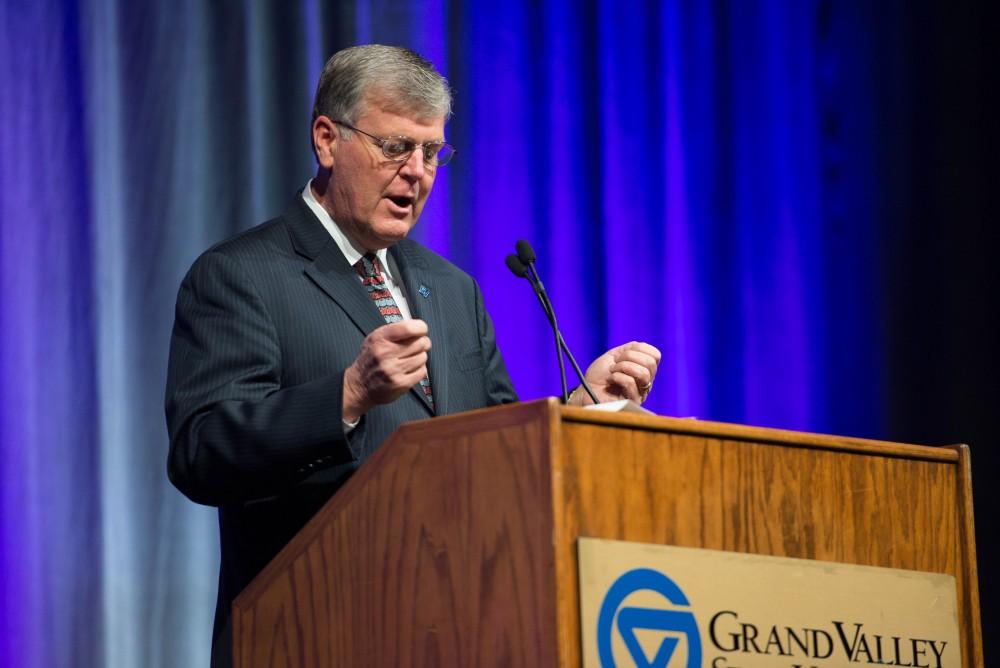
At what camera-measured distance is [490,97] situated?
396cm

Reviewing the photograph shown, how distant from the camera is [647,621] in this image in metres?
1.60

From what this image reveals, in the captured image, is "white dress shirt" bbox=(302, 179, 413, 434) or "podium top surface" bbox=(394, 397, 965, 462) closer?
"podium top surface" bbox=(394, 397, 965, 462)

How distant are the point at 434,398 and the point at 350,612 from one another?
63cm

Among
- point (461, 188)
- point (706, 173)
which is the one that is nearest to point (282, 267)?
point (461, 188)

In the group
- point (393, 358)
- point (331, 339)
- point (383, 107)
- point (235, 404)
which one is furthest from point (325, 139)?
point (393, 358)

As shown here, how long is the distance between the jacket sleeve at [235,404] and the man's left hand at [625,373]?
0.54 metres

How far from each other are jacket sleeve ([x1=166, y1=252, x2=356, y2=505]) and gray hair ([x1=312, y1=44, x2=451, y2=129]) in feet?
1.29

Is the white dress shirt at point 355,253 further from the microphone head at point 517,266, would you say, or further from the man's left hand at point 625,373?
the man's left hand at point 625,373

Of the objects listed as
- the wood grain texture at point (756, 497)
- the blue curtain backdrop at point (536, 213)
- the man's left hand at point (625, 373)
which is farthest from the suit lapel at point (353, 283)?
the blue curtain backdrop at point (536, 213)

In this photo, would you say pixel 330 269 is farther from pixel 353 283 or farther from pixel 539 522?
pixel 539 522

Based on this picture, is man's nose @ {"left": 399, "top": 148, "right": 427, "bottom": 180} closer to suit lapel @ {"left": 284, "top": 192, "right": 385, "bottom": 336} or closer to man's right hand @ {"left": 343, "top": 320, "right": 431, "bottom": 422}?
suit lapel @ {"left": 284, "top": 192, "right": 385, "bottom": 336}

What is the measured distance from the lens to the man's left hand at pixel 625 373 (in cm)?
233

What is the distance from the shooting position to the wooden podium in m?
1.57

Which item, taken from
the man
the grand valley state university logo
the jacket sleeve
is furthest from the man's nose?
the grand valley state university logo
